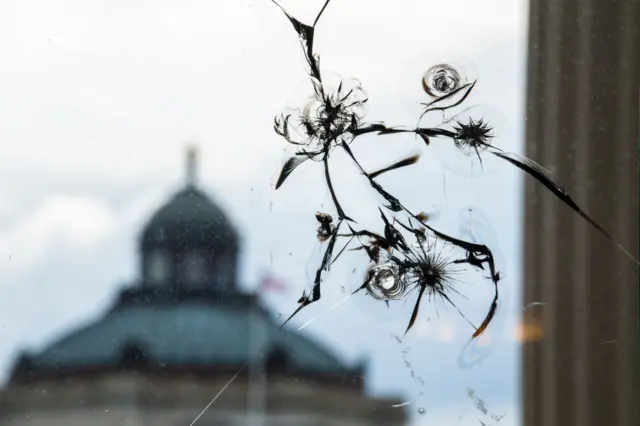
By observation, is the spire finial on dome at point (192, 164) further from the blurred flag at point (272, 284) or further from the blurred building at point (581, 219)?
the blurred building at point (581, 219)

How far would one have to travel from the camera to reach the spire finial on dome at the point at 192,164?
78 cm

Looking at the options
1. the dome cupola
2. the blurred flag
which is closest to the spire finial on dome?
the dome cupola

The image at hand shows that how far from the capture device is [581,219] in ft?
2.63

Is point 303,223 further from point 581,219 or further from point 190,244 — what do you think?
point 581,219

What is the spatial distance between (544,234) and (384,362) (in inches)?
7.8

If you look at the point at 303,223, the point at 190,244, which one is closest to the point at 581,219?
the point at 303,223

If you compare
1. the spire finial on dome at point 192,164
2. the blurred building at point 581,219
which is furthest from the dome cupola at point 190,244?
the blurred building at point 581,219

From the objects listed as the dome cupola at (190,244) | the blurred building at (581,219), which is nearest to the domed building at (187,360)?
the dome cupola at (190,244)

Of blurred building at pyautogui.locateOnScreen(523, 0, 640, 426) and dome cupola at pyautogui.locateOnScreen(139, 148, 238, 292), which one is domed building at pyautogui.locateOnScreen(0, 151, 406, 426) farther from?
blurred building at pyautogui.locateOnScreen(523, 0, 640, 426)

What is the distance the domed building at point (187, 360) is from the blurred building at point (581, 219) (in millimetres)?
163

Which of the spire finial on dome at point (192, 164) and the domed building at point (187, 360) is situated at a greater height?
the spire finial on dome at point (192, 164)

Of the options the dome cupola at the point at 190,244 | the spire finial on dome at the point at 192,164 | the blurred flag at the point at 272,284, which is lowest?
the blurred flag at the point at 272,284

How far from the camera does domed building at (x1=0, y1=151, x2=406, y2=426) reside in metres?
0.76

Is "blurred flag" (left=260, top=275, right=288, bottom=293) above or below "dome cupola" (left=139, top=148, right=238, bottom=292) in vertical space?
below
